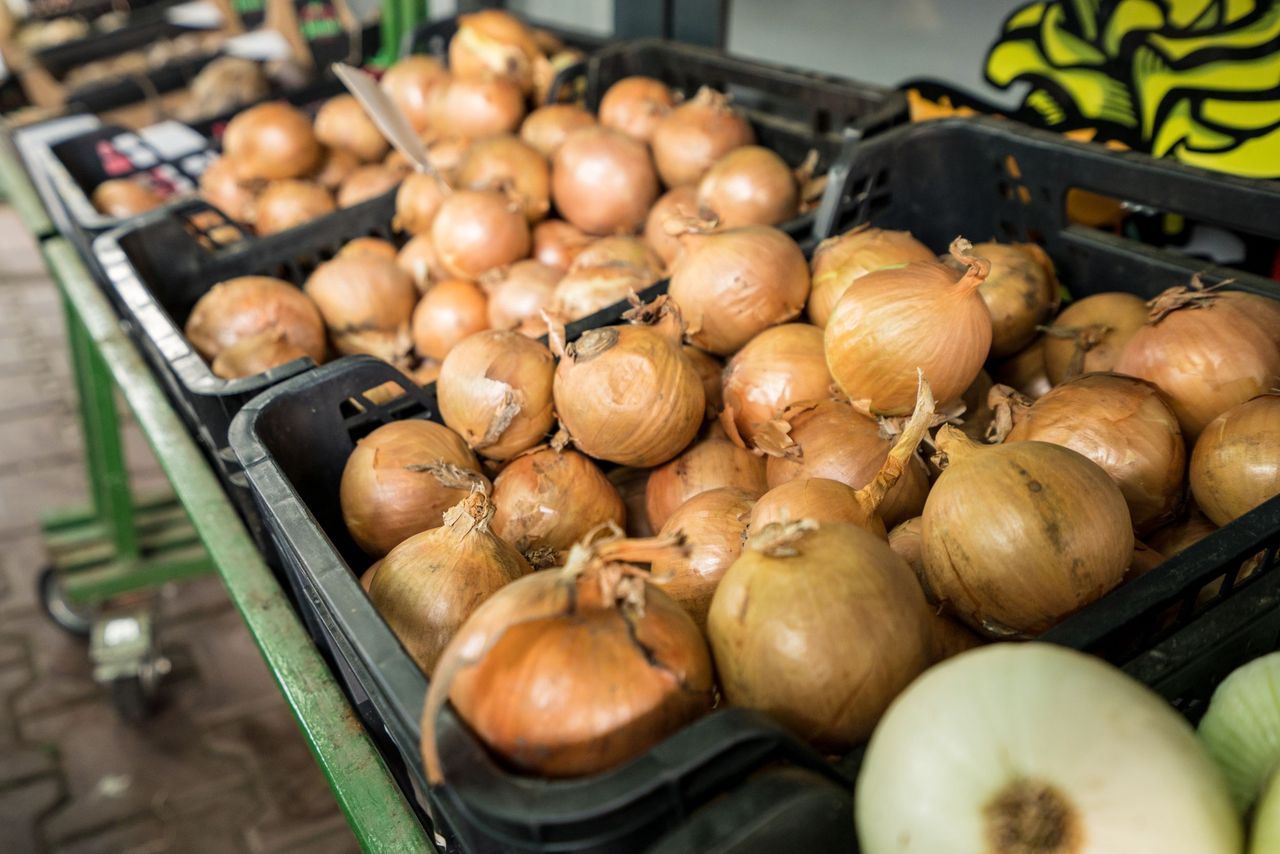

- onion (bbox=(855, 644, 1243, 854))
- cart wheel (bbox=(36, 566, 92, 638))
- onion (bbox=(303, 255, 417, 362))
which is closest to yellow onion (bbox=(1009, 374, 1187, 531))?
onion (bbox=(855, 644, 1243, 854))

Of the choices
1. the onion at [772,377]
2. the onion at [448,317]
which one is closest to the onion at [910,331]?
the onion at [772,377]

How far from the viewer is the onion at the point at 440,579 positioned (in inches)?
35.4

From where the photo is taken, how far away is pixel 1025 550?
0.79m

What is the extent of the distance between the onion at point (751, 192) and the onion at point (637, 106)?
374 millimetres

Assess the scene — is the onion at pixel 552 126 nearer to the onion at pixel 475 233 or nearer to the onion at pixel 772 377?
the onion at pixel 475 233

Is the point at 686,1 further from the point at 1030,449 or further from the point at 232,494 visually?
the point at 1030,449

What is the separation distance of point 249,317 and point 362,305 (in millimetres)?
205

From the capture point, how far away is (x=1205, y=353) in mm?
1054

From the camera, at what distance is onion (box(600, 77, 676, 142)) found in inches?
79.4

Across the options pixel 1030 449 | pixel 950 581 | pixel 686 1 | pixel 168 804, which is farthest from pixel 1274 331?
pixel 168 804

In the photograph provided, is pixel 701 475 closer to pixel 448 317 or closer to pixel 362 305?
Result: pixel 448 317

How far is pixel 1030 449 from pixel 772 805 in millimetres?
444

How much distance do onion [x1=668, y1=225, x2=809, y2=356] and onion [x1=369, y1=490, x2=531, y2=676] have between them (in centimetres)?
45

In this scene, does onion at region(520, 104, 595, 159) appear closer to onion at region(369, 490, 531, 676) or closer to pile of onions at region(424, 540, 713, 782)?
onion at region(369, 490, 531, 676)
